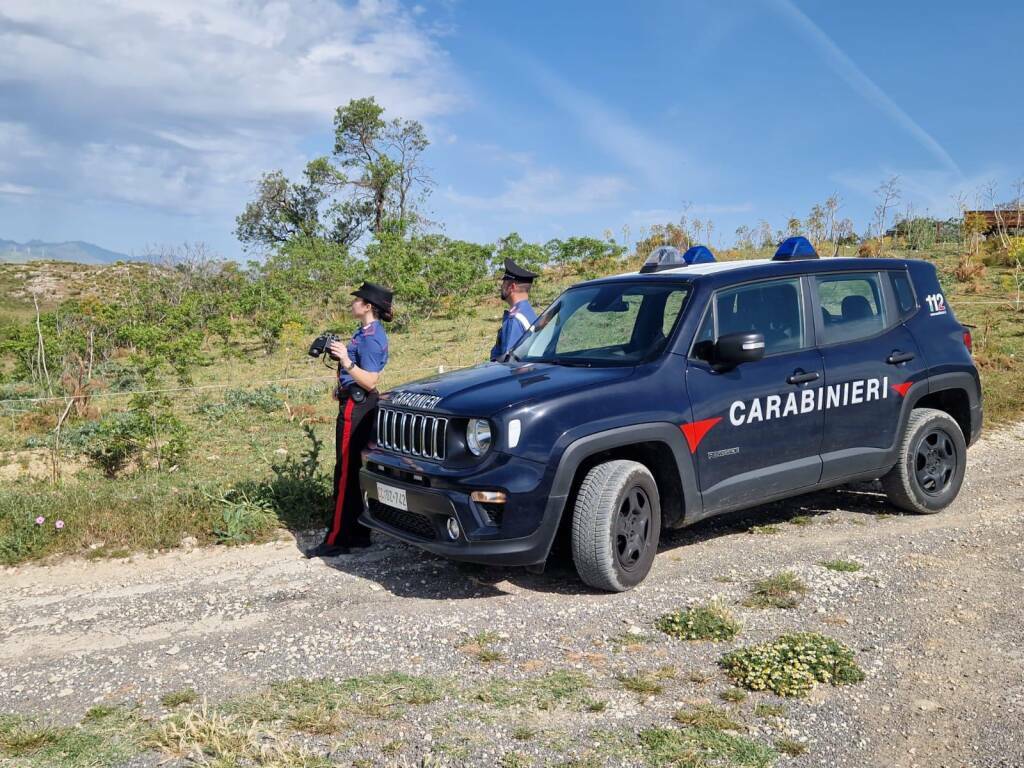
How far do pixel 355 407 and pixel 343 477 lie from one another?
491 millimetres

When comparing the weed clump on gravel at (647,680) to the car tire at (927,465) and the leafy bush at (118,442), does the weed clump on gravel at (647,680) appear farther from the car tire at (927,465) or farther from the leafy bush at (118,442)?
the leafy bush at (118,442)

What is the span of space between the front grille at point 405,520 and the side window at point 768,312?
2.11 metres

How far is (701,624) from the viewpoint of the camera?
4.42m

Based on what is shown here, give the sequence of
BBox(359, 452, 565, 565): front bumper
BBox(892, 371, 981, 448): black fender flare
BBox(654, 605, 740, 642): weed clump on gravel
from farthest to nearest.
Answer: BBox(892, 371, 981, 448): black fender flare → BBox(359, 452, 565, 565): front bumper → BBox(654, 605, 740, 642): weed clump on gravel

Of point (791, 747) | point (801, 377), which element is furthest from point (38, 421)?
point (791, 747)

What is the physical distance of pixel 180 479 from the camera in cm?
827

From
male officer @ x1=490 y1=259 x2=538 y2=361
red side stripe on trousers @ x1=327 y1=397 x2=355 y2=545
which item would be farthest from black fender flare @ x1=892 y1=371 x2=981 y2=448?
red side stripe on trousers @ x1=327 y1=397 x2=355 y2=545

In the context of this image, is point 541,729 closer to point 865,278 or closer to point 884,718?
point 884,718

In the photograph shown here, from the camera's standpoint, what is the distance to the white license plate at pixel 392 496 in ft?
16.7

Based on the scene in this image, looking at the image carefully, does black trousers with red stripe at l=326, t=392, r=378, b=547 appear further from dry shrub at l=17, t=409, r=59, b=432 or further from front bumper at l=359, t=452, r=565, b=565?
dry shrub at l=17, t=409, r=59, b=432

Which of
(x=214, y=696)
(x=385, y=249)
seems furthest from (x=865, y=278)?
(x=385, y=249)

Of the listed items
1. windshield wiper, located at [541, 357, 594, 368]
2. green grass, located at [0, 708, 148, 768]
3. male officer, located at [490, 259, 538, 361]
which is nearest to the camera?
green grass, located at [0, 708, 148, 768]

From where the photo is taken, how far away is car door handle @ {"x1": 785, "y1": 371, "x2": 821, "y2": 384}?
559 centimetres

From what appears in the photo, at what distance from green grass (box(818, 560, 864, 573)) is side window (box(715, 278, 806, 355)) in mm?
1326
